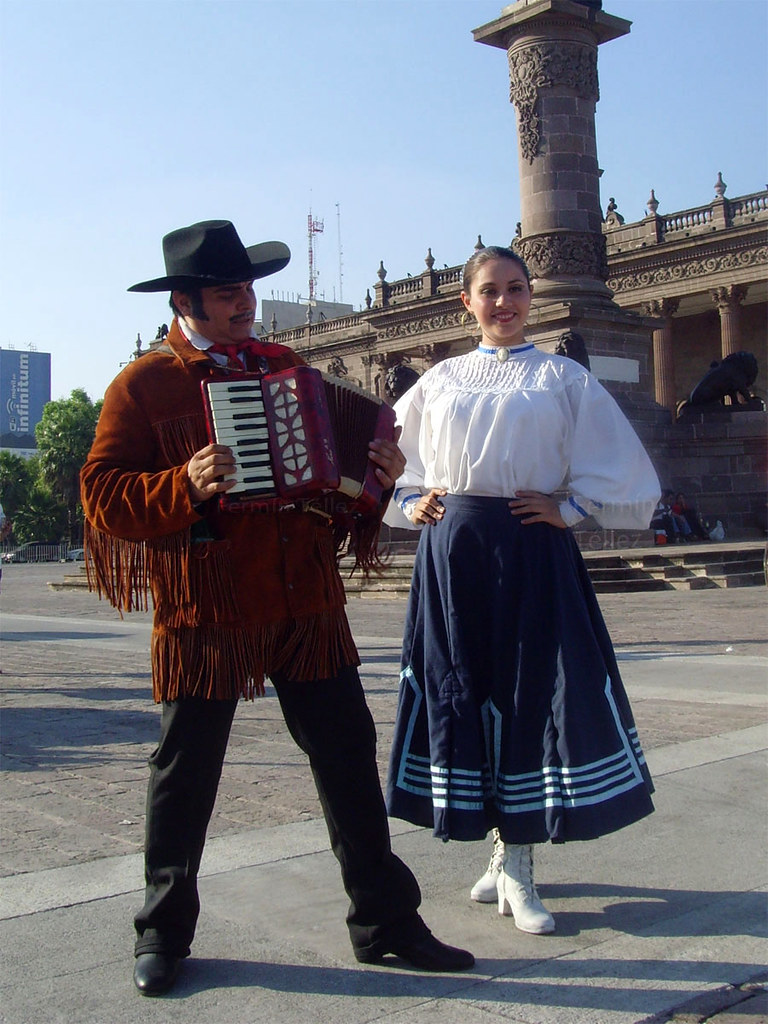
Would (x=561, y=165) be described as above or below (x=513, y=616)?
above

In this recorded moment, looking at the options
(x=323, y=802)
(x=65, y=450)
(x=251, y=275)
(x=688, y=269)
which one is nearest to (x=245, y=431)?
(x=251, y=275)

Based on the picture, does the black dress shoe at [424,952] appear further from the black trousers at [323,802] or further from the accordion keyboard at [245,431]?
the accordion keyboard at [245,431]

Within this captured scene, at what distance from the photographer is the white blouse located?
11.9 feet

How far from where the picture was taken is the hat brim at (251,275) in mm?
3359

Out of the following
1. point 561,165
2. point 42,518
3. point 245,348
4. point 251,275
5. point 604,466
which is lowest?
point 604,466

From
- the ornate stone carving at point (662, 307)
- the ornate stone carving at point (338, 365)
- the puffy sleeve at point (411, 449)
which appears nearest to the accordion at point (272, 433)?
the puffy sleeve at point (411, 449)

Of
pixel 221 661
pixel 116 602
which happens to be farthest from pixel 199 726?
pixel 116 602

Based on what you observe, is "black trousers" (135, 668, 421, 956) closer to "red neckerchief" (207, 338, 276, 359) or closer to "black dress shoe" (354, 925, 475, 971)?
"black dress shoe" (354, 925, 475, 971)

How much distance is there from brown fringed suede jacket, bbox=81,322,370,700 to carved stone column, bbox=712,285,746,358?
46.0 metres

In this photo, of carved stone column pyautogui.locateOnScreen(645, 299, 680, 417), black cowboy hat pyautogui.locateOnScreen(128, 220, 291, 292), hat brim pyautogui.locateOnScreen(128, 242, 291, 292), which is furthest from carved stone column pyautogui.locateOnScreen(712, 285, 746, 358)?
black cowboy hat pyautogui.locateOnScreen(128, 220, 291, 292)

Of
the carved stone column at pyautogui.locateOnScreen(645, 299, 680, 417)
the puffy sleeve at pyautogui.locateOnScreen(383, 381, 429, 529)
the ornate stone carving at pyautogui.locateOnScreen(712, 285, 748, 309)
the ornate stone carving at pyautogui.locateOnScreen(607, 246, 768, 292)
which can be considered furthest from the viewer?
the carved stone column at pyautogui.locateOnScreen(645, 299, 680, 417)

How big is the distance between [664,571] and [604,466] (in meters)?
14.9

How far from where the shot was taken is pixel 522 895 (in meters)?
3.46

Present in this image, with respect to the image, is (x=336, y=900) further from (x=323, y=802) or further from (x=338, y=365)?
(x=338, y=365)
